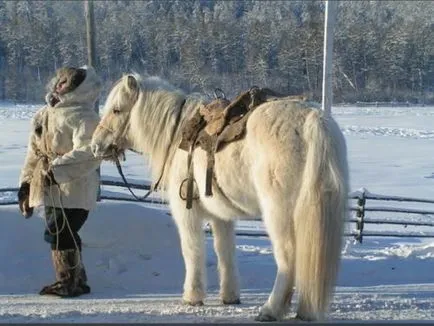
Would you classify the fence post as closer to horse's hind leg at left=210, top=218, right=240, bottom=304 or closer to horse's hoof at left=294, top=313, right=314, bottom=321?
horse's hind leg at left=210, top=218, right=240, bottom=304

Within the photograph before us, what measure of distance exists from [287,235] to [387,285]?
2664 mm

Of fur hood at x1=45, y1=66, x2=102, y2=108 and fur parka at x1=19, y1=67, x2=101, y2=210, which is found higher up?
fur hood at x1=45, y1=66, x2=102, y2=108

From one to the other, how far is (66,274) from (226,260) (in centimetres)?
137

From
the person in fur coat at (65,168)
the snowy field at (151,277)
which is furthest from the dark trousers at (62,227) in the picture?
the snowy field at (151,277)

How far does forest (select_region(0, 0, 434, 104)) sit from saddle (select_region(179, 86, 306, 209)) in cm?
3046

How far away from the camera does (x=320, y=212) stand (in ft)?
13.1

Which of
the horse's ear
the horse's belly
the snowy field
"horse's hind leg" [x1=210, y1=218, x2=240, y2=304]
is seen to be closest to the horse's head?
the horse's ear

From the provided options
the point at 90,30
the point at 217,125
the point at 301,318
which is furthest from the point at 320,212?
the point at 90,30

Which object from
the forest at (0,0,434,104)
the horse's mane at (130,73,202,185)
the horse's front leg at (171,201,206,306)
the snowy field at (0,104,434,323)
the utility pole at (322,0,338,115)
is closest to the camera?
the snowy field at (0,104,434,323)

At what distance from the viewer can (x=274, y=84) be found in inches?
1718

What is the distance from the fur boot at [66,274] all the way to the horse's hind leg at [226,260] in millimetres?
1254

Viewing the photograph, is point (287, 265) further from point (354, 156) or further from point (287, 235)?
point (354, 156)

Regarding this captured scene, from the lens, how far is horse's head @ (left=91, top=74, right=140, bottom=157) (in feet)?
17.2

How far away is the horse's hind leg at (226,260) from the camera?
17.1 ft
